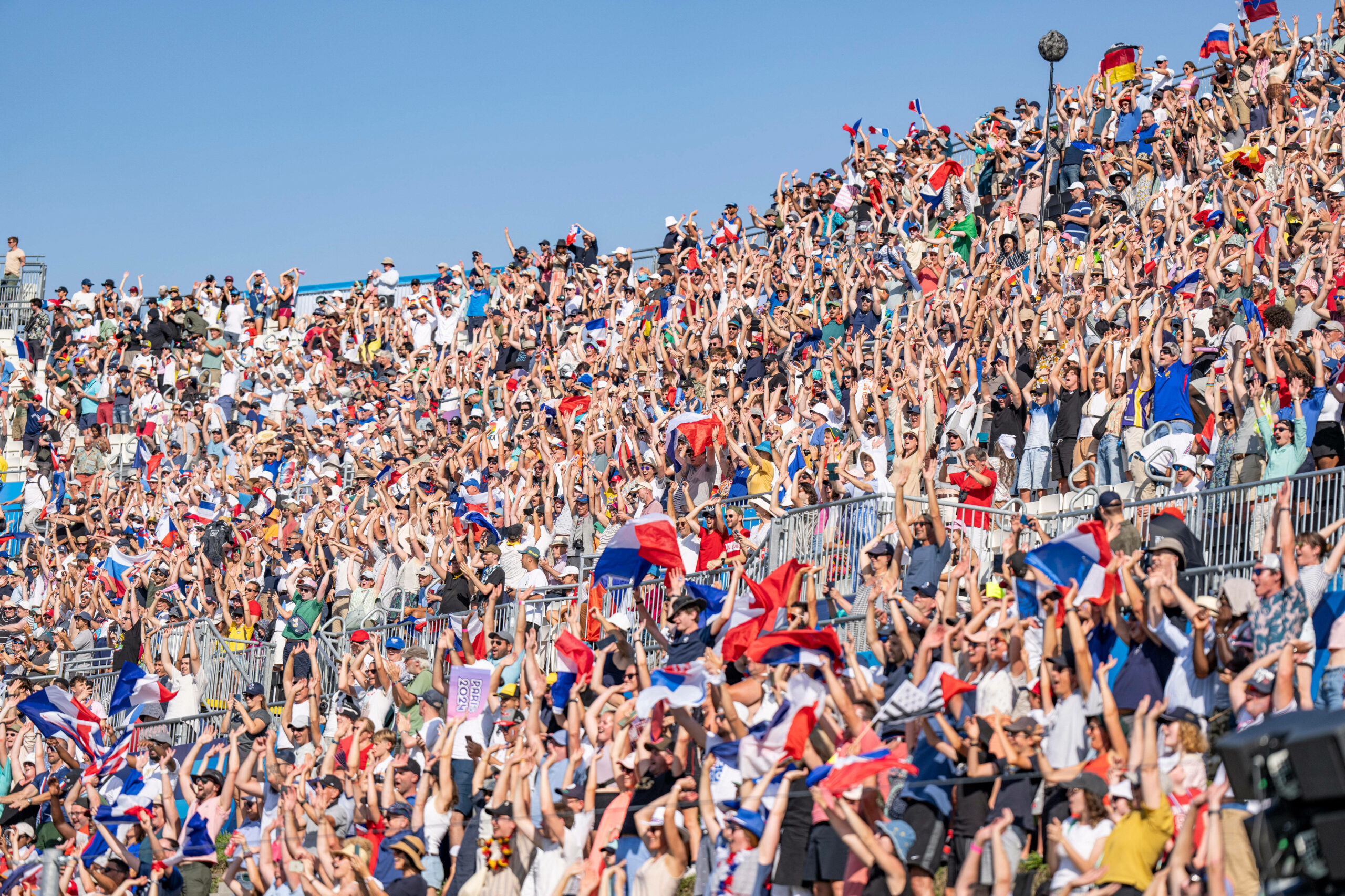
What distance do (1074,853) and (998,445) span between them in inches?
293

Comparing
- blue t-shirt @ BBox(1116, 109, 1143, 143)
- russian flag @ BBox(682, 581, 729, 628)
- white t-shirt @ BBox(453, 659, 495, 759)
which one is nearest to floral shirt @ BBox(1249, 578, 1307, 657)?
russian flag @ BBox(682, 581, 729, 628)

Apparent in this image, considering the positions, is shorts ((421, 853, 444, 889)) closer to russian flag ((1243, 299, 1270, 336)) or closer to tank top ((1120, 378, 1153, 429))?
tank top ((1120, 378, 1153, 429))

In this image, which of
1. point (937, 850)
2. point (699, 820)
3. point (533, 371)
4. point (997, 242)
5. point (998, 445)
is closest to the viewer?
point (937, 850)

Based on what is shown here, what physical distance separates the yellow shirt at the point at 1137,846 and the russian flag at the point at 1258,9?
1687 centimetres

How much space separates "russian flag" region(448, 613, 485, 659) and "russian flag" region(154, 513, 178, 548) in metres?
9.14

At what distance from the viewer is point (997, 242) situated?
21.8 metres

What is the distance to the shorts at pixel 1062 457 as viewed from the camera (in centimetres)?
1541

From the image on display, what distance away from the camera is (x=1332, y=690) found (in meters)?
9.19

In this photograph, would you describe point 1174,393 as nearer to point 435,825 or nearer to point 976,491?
point 976,491

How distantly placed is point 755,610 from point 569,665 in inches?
85.3

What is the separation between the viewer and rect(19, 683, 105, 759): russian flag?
17.1m

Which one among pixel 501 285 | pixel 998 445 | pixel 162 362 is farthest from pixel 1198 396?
pixel 162 362

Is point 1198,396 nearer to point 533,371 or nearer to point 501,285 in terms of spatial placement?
point 533,371

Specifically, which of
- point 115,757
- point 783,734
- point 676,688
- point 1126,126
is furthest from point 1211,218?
point 115,757
